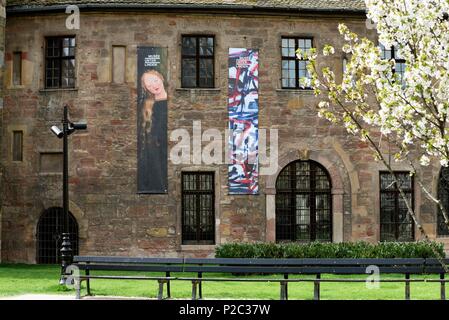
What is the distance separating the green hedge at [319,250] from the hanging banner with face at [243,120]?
104 inches

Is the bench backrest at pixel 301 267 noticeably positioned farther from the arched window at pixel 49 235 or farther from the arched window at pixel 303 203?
the arched window at pixel 49 235

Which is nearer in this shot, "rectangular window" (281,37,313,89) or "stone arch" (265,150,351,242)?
"stone arch" (265,150,351,242)

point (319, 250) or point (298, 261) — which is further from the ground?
point (298, 261)

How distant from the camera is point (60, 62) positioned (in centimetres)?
2634

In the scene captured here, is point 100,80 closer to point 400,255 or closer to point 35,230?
point 35,230

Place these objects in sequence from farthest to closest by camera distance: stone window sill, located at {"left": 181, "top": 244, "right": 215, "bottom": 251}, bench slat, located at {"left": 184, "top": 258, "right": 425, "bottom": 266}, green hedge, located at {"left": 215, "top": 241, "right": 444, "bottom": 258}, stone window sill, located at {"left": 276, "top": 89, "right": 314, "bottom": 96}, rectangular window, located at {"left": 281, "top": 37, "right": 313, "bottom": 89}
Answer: rectangular window, located at {"left": 281, "top": 37, "right": 313, "bottom": 89}
stone window sill, located at {"left": 276, "top": 89, "right": 314, "bottom": 96}
stone window sill, located at {"left": 181, "top": 244, "right": 215, "bottom": 251}
green hedge, located at {"left": 215, "top": 241, "right": 444, "bottom": 258}
bench slat, located at {"left": 184, "top": 258, "right": 425, "bottom": 266}

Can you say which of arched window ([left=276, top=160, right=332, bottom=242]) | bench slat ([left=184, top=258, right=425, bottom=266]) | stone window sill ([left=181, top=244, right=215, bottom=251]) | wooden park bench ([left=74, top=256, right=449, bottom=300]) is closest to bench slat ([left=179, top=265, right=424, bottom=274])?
wooden park bench ([left=74, top=256, right=449, bottom=300])

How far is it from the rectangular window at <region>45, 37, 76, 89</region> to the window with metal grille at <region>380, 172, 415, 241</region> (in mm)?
10207

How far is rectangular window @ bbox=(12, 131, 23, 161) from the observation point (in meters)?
26.3

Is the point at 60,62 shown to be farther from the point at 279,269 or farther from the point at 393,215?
the point at 279,269

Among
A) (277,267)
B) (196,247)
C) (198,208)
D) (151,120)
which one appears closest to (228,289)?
(277,267)

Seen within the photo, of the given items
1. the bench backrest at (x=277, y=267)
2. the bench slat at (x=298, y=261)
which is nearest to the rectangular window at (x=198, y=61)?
the bench backrest at (x=277, y=267)

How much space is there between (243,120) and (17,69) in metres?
7.23

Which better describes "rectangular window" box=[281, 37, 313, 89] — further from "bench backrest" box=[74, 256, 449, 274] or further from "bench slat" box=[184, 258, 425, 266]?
"bench slat" box=[184, 258, 425, 266]
